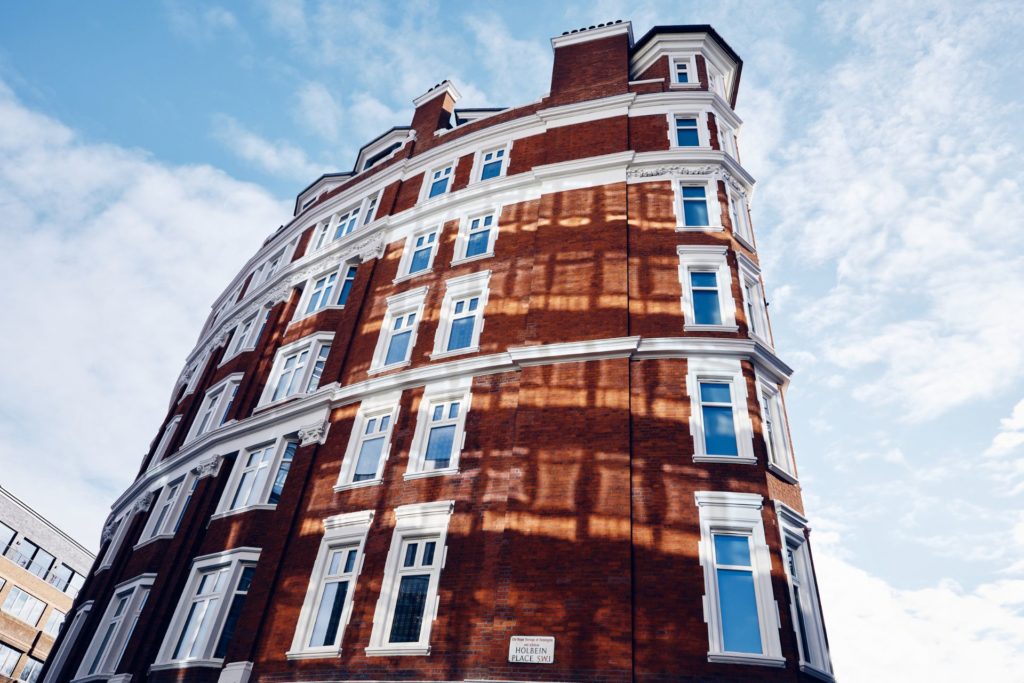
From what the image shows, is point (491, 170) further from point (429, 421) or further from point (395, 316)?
point (429, 421)

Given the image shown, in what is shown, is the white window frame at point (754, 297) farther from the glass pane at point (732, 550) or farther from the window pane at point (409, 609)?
the window pane at point (409, 609)

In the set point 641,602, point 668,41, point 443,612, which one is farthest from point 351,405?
point 668,41

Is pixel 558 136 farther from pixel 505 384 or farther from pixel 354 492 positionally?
pixel 354 492

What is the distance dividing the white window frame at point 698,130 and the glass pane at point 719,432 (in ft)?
29.7

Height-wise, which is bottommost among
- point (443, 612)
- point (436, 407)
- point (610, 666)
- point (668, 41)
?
point (610, 666)

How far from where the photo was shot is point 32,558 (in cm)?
5025

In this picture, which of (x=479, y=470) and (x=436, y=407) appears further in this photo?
(x=436, y=407)

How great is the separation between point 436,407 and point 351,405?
130 inches

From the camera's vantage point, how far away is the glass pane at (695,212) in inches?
738

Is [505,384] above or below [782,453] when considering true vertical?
above

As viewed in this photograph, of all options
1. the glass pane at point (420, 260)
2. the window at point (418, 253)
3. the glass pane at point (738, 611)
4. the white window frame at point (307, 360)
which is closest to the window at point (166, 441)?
the white window frame at point (307, 360)

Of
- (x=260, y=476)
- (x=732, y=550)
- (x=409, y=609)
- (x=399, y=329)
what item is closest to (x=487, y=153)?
(x=399, y=329)

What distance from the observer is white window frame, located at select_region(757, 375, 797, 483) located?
14867 mm

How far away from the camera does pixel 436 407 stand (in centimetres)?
1800
